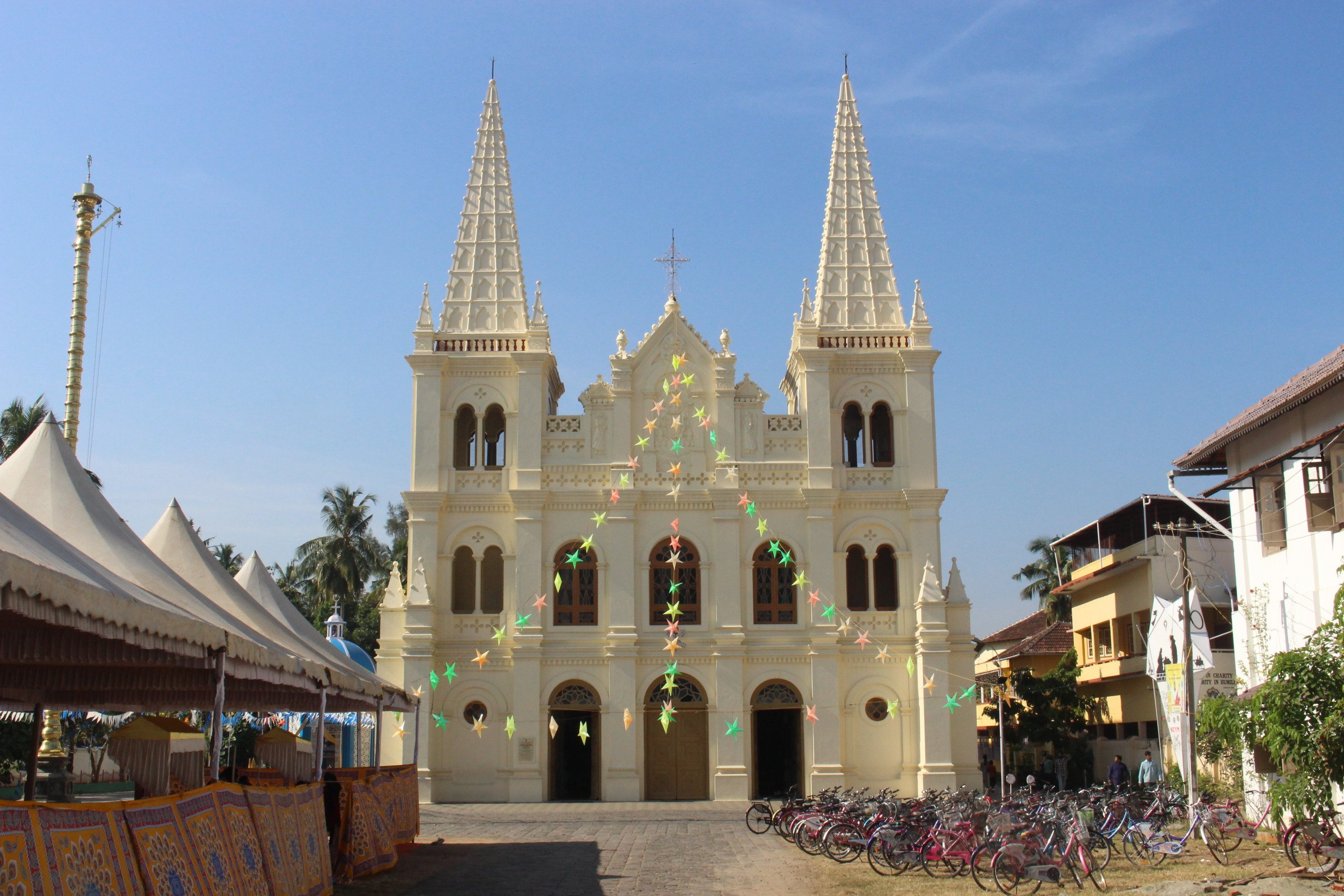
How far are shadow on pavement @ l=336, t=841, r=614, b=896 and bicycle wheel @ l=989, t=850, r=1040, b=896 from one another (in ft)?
15.2

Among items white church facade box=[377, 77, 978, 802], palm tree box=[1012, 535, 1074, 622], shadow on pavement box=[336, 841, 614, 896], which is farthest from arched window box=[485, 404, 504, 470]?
palm tree box=[1012, 535, 1074, 622]

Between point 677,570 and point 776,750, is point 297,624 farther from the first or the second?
point 776,750

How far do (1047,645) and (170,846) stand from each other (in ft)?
127

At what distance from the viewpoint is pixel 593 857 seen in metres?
18.8

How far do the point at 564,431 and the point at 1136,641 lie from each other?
17626 mm

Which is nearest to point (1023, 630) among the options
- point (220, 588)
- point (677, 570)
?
point (677, 570)

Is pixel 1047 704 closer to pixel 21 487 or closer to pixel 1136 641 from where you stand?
pixel 1136 641

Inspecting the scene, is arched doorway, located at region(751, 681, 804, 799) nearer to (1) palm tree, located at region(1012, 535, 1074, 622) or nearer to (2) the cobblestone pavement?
(2) the cobblestone pavement

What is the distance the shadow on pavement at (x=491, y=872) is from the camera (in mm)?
14930

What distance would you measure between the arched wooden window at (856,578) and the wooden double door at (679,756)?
4891mm

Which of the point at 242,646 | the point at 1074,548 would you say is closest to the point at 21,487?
the point at 242,646

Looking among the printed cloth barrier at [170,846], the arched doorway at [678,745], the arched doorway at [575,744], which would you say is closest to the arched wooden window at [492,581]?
the arched doorway at [575,744]

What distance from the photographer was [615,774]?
31016 mm

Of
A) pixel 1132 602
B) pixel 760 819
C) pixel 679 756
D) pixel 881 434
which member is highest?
pixel 881 434
